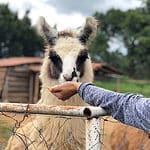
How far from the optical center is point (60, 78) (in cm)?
510

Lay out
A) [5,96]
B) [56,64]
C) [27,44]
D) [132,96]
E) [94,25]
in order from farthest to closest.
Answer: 1. [27,44]
2. [5,96]
3. [94,25]
4. [56,64]
5. [132,96]

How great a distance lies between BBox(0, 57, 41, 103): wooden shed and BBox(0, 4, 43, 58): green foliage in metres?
26.6

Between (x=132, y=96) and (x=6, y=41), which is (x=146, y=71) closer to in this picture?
(x=6, y=41)

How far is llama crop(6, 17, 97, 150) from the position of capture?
4318 mm

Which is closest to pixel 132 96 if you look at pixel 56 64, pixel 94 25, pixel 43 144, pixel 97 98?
pixel 97 98

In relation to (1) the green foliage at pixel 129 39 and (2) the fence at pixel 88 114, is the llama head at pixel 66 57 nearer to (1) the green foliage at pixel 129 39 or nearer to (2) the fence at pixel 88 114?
(2) the fence at pixel 88 114

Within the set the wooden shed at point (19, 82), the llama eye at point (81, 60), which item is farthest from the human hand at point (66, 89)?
the wooden shed at point (19, 82)

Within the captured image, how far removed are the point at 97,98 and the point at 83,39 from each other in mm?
2900

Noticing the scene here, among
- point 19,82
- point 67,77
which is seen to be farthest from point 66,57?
point 19,82

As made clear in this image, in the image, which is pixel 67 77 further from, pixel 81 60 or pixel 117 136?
pixel 117 136

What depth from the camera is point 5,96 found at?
84.1 ft

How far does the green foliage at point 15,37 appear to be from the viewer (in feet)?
177

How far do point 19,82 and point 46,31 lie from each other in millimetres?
21056

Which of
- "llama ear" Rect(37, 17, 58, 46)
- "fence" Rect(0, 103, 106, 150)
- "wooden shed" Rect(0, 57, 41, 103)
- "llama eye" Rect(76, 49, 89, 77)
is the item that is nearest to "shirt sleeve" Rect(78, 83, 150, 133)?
"fence" Rect(0, 103, 106, 150)
